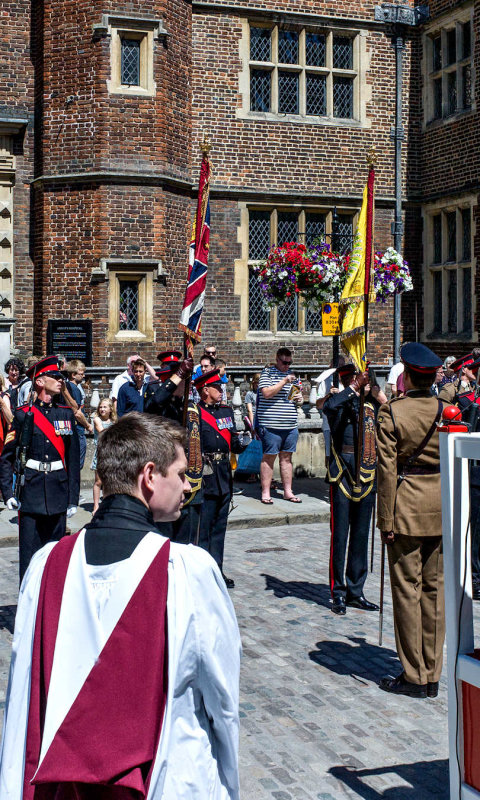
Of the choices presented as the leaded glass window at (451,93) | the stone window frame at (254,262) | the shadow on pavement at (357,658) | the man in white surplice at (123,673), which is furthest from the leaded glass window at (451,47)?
the man in white surplice at (123,673)

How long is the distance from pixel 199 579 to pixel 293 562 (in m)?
7.10

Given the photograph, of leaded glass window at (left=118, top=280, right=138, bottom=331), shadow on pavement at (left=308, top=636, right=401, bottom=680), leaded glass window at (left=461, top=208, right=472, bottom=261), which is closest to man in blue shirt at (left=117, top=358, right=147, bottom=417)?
leaded glass window at (left=118, top=280, right=138, bottom=331)

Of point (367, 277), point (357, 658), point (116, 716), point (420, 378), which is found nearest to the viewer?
point (116, 716)

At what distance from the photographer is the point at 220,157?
56.4ft

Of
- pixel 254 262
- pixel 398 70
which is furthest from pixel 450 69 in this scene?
pixel 254 262

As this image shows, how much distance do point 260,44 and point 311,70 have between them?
1.03 meters

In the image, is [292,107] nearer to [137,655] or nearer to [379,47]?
[379,47]

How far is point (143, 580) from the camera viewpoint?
2436 mm

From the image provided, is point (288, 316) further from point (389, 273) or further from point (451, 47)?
point (451, 47)

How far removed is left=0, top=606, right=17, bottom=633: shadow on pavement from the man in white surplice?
4690 millimetres

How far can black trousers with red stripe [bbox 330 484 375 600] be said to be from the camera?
7.71 metres

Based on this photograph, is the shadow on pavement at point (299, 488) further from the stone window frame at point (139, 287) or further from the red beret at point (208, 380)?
the red beret at point (208, 380)

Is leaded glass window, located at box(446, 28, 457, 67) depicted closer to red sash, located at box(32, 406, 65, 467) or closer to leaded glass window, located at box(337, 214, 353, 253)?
leaded glass window, located at box(337, 214, 353, 253)

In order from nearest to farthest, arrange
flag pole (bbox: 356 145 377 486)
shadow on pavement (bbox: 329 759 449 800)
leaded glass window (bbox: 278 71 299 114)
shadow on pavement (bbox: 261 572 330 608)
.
Answer: shadow on pavement (bbox: 329 759 449 800) → flag pole (bbox: 356 145 377 486) → shadow on pavement (bbox: 261 572 330 608) → leaded glass window (bbox: 278 71 299 114)
